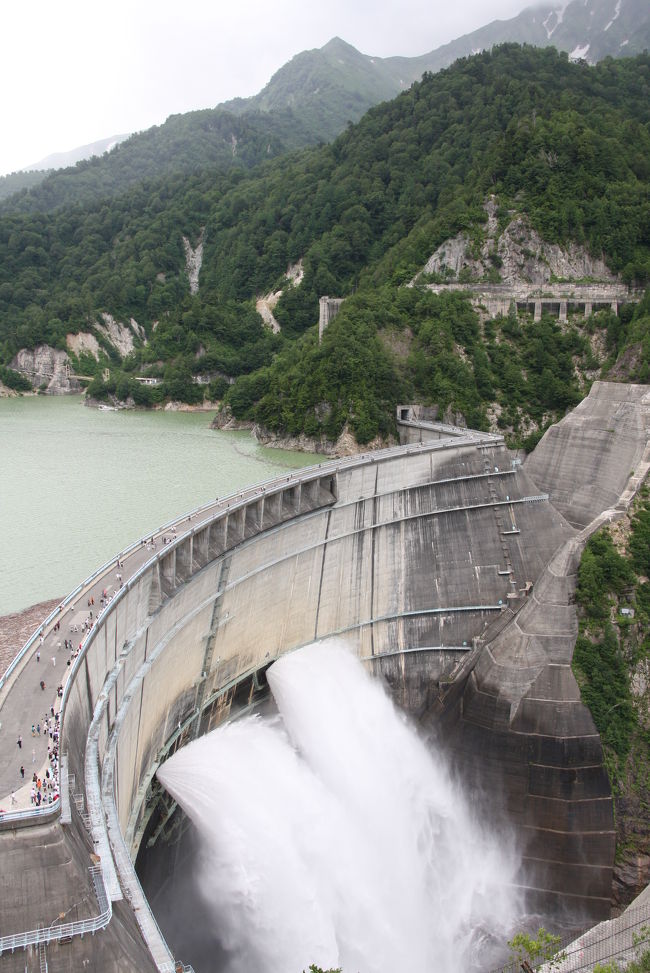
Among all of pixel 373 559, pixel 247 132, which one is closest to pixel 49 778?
pixel 373 559

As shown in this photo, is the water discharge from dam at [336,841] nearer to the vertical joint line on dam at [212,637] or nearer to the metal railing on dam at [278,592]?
the vertical joint line on dam at [212,637]

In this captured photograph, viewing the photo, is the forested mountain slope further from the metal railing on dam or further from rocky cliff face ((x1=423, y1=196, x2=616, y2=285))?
the metal railing on dam

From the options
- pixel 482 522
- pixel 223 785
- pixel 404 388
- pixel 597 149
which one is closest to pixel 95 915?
pixel 223 785

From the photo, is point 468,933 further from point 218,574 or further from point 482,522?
point 482,522

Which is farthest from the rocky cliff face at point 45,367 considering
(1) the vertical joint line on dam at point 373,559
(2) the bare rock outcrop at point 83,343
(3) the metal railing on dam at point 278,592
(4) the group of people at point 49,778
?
(4) the group of people at point 49,778

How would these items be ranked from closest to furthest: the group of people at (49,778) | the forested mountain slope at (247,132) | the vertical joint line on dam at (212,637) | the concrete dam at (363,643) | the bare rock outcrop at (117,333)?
the concrete dam at (363,643), the group of people at (49,778), the vertical joint line on dam at (212,637), the bare rock outcrop at (117,333), the forested mountain slope at (247,132)

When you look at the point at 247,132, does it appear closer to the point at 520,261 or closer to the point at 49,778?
the point at 520,261
